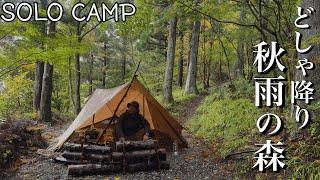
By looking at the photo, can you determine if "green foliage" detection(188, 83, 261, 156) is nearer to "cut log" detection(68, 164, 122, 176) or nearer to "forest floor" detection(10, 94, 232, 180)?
"forest floor" detection(10, 94, 232, 180)

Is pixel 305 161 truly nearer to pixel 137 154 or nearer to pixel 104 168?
pixel 137 154

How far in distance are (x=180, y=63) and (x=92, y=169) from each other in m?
20.4

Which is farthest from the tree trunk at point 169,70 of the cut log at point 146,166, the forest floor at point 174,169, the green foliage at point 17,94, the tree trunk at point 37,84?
the cut log at point 146,166

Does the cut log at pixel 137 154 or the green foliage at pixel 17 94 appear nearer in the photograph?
the cut log at pixel 137 154

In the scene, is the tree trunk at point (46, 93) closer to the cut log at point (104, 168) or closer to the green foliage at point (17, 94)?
the green foliage at point (17, 94)

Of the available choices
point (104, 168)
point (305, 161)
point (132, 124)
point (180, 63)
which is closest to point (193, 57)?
point (180, 63)

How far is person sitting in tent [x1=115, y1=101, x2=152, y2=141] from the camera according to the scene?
920 cm

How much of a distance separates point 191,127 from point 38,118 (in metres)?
6.62

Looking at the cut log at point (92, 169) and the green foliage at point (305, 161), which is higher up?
the green foliage at point (305, 161)

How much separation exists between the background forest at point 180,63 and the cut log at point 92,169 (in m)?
2.62

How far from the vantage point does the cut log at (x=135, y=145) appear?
8273 millimetres

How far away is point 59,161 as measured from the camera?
8.91 meters

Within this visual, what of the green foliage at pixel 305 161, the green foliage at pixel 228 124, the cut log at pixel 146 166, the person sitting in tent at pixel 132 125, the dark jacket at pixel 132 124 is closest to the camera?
the green foliage at pixel 305 161

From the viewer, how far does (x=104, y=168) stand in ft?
26.2
